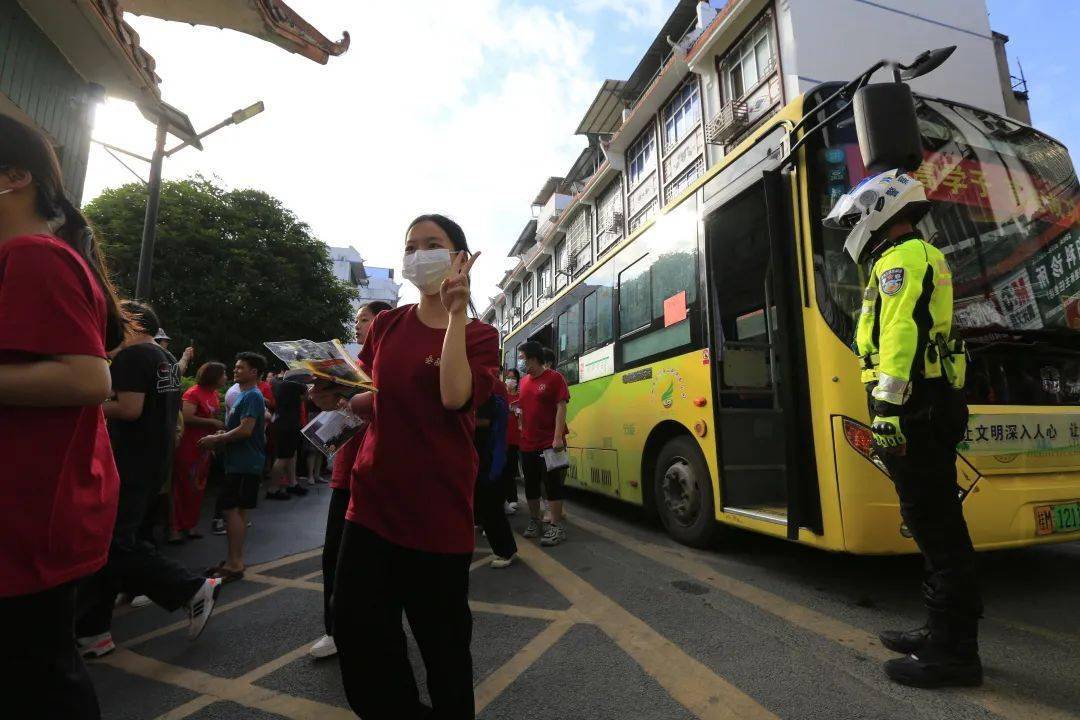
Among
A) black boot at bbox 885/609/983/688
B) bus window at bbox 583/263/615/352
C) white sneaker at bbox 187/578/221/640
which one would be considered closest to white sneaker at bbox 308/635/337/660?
white sneaker at bbox 187/578/221/640

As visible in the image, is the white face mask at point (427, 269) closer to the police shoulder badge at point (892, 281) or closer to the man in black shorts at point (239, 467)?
the police shoulder badge at point (892, 281)

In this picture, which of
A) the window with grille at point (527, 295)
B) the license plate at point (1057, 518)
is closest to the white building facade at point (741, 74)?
the license plate at point (1057, 518)

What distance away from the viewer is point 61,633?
1.23 meters

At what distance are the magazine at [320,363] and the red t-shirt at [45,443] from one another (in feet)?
1.83

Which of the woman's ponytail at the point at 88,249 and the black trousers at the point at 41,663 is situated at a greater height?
the woman's ponytail at the point at 88,249

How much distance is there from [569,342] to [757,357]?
3182 millimetres

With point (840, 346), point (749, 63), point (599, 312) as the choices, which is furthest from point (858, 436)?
point (749, 63)

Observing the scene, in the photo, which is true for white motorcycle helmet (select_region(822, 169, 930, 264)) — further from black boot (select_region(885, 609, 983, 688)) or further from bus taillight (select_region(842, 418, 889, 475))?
black boot (select_region(885, 609, 983, 688))

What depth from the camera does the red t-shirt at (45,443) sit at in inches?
45.1

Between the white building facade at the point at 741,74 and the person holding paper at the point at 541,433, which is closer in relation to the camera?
the person holding paper at the point at 541,433

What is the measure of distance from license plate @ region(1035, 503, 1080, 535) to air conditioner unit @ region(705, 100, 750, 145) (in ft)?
48.2

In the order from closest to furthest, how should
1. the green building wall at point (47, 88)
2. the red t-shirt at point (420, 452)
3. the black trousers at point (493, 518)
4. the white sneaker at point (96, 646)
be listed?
the red t-shirt at point (420, 452)
the white sneaker at point (96, 646)
the black trousers at point (493, 518)
the green building wall at point (47, 88)

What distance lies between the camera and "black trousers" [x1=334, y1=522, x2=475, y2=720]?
1.49 meters

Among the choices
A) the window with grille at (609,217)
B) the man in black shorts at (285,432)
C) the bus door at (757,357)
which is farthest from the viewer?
the window with grille at (609,217)
